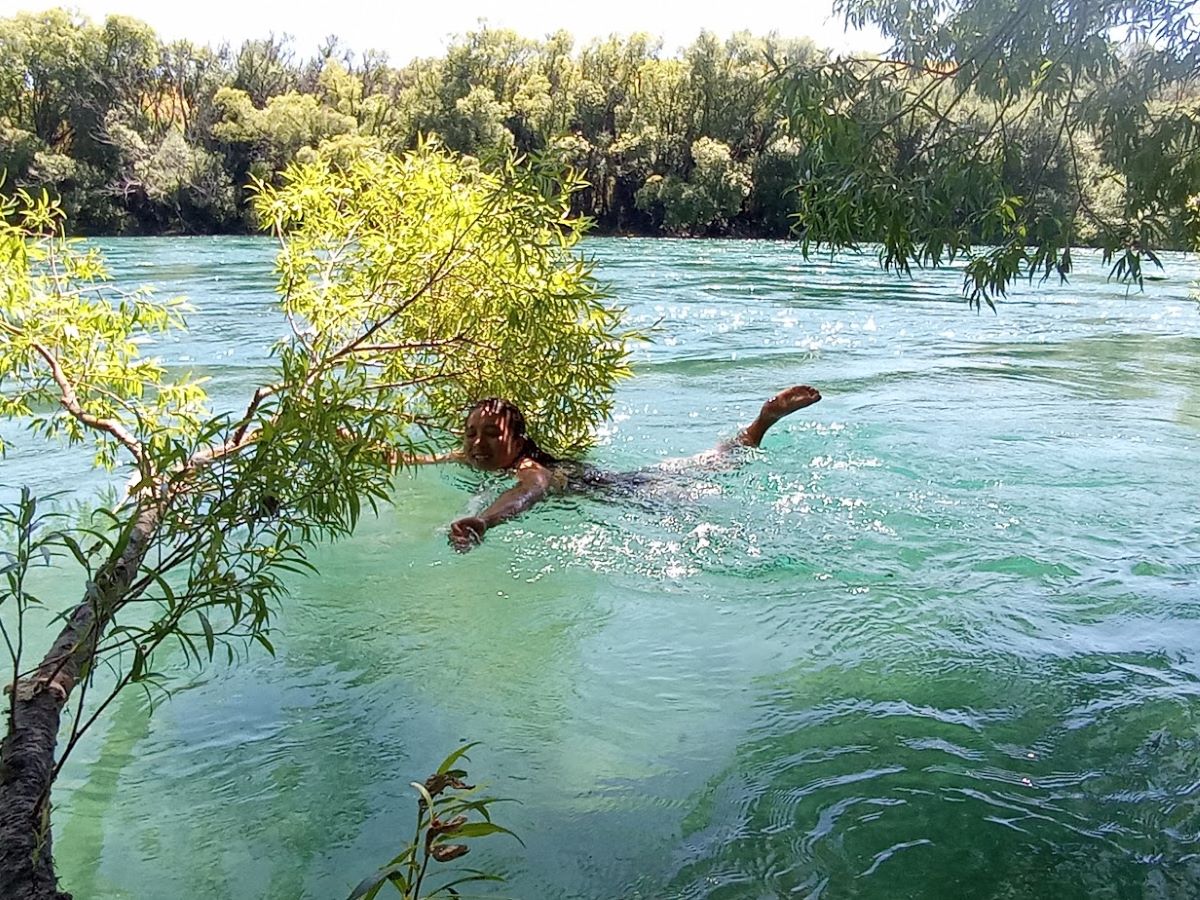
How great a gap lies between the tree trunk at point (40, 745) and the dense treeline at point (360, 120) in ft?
163

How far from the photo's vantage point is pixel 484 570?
22.4 feet

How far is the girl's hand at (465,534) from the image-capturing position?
5535 millimetres

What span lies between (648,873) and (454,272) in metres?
4.04

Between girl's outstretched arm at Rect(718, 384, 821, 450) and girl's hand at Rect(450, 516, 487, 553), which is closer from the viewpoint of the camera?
girl's hand at Rect(450, 516, 487, 553)

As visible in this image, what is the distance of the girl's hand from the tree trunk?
2098 millimetres

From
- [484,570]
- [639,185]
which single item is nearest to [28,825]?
[484,570]

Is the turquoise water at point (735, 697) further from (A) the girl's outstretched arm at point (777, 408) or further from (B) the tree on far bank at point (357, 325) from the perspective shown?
(B) the tree on far bank at point (357, 325)

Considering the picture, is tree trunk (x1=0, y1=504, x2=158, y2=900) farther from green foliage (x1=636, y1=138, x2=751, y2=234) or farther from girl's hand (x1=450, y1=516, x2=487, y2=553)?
green foliage (x1=636, y1=138, x2=751, y2=234)

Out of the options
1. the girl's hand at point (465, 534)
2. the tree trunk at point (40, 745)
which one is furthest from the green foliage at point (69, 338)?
the tree trunk at point (40, 745)

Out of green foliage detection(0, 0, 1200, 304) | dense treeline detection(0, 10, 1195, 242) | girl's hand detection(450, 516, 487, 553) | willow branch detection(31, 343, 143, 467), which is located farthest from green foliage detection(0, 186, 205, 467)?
dense treeline detection(0, 10, 1195, 242)

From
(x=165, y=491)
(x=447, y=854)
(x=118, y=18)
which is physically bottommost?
(x=447, y=854)

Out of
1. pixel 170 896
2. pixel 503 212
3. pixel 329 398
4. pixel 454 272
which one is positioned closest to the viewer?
pixel 170 896

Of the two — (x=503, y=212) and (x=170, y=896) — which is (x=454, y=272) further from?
(x=170, y=896)

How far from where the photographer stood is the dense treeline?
2045 inches
